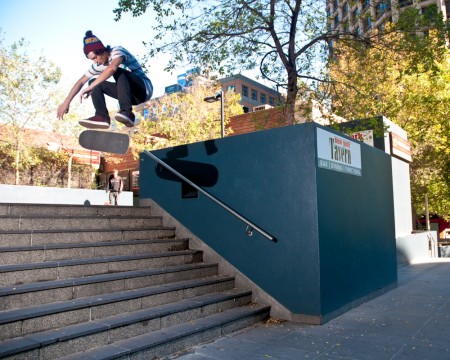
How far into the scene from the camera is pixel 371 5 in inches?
439

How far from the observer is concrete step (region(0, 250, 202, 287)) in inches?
175

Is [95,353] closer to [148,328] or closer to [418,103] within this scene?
[148,328]

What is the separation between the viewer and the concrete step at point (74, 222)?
5379mm

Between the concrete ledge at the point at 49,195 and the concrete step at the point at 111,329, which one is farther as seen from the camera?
the concrete ledge at the point at 49,195

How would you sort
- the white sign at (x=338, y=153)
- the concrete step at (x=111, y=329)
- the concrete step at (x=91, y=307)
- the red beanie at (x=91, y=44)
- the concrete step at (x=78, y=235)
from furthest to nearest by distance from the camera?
the red beanie at (x=91, y=44) → the white sign at (x=338, y=153) → the concrete step at (x=78, y=235) → the concrete step at (x=91, y=307) → the concrete step at (x=111, y=329)

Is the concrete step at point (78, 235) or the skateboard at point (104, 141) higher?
the skateboard at point (104, 141)

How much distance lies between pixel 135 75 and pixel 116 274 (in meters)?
7.79

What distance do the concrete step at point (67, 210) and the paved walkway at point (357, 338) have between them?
10.5 ft

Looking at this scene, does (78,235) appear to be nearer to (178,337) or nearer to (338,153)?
(178,337)

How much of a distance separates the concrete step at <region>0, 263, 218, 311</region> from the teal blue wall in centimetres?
91

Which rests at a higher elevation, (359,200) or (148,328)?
(359,200)

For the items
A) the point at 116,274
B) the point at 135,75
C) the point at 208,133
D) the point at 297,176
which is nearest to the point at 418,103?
the point at 208,133

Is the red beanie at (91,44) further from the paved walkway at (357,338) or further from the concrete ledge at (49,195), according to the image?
the paved walkway at (357,338)

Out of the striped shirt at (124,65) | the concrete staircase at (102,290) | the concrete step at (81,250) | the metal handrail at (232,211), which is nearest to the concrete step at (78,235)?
the concrete staircase at (102,290)
